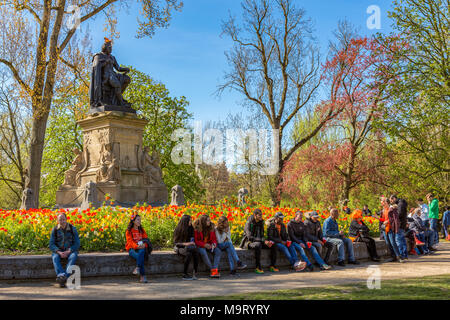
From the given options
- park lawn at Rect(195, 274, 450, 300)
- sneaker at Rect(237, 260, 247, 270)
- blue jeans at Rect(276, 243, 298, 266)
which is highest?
blue jeans at Rect(276, 243, 298, 266)

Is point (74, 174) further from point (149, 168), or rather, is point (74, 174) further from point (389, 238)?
point (389, 238)

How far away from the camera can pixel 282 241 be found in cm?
1014

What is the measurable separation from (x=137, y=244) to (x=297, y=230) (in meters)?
4.03

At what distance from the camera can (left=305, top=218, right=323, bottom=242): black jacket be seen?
1077 cm

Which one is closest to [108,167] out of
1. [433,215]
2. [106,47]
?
[106,47]

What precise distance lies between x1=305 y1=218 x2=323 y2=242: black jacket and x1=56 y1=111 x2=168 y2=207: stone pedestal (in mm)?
5916

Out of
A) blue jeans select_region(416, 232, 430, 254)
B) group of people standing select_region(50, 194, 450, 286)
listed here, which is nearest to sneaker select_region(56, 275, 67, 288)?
group of people standing select_region(50, 194, 450, 286)

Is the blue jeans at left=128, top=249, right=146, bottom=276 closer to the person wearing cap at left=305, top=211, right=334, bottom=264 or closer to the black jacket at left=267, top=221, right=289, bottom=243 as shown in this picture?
the black jacket at left=267, top=221, right=289, bottom=243

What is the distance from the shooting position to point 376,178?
940 inches

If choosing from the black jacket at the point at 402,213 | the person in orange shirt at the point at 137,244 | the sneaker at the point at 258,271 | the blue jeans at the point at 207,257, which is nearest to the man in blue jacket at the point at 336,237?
the black jacket at the point at 402,213

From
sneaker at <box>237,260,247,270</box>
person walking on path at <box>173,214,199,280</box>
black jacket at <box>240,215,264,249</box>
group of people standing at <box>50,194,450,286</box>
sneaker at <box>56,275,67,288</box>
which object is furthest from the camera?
black jacket at <box>240,215,264,249</box>

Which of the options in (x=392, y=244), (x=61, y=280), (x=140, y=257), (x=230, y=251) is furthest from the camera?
(x=392, y=244)

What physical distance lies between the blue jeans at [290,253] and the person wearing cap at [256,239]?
0.20 metres

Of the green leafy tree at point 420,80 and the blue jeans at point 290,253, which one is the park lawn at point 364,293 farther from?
the green leafy tree at point 420,80
